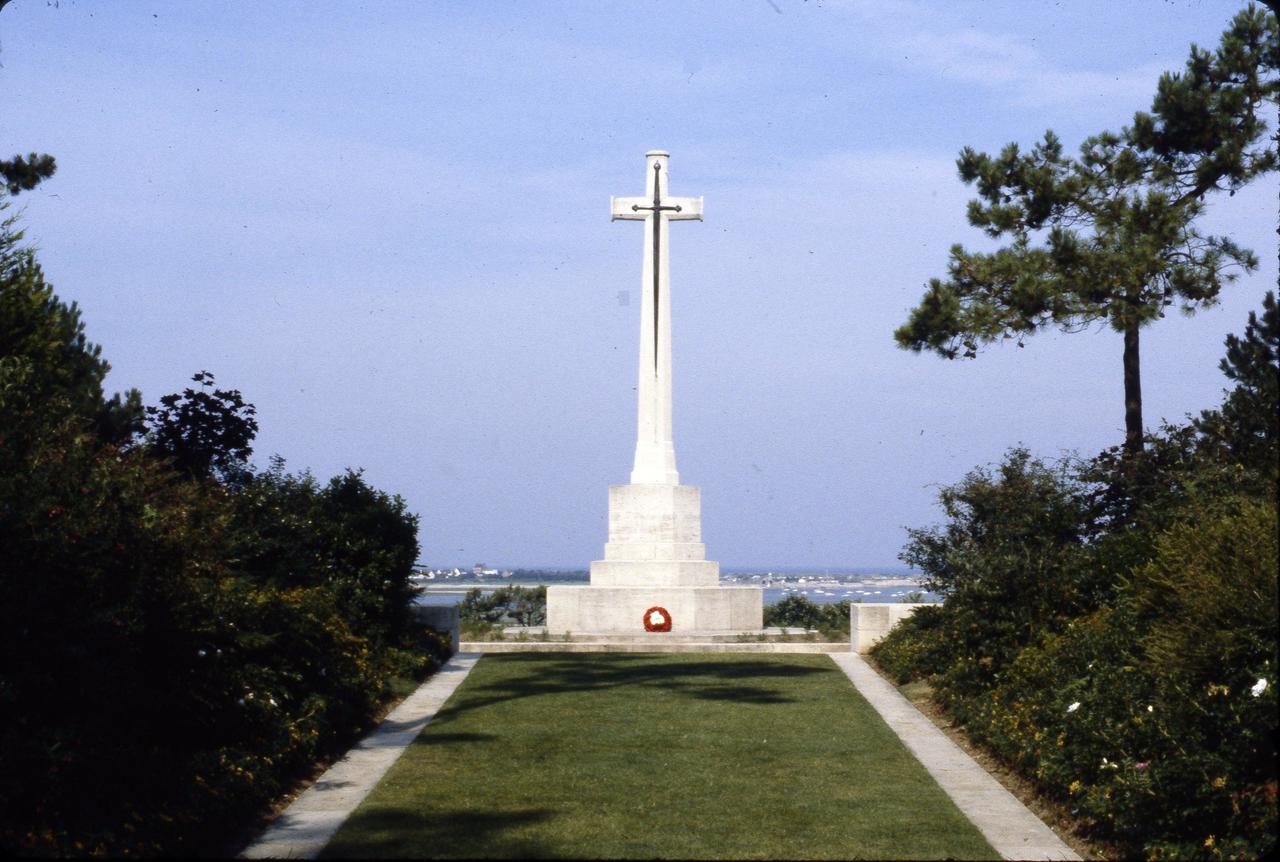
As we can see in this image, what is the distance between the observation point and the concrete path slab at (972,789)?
398 inches

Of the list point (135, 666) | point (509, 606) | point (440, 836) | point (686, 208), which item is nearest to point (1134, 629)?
point (440, 836)

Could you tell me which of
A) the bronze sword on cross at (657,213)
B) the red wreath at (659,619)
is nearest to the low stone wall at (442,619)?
the red wreath at (659,619)

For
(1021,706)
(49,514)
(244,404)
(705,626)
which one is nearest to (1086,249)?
(705,626)

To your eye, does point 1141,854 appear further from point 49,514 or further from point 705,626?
point 705,626

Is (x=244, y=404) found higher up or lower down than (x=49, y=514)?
higher up

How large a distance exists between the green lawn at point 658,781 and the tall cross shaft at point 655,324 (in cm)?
1098

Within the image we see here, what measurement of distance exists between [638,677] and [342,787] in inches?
333

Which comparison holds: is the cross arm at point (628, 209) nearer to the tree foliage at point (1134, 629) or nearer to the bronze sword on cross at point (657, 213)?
the bronze sword on cross at point (657, 213)

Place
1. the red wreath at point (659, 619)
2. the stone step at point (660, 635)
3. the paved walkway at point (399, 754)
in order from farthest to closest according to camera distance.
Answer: the red wreath at point (659, 619), the stone step at point (660, 635), the paved walkway at point (399, 754)

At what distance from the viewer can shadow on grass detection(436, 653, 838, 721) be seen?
59.1ft

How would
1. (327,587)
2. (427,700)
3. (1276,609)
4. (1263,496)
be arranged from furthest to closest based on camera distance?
(327,587)
(427,700)
(1263,496)
(1276,609)

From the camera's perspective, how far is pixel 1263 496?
13.6 meters

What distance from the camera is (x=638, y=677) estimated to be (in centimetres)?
2022

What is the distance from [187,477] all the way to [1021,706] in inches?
570
